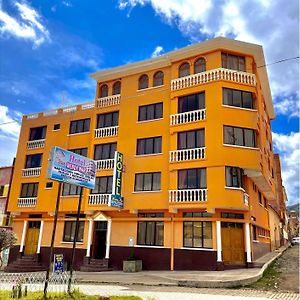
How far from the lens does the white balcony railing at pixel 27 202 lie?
27812 millimetres

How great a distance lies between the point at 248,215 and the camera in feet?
68.9

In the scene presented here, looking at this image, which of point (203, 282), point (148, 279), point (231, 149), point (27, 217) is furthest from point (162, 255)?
point (27, 217)

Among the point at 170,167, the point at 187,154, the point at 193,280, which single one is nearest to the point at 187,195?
the point at 170,167

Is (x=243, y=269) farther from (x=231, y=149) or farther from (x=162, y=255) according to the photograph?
(x=231, y=149)

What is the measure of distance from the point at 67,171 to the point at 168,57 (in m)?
14.9

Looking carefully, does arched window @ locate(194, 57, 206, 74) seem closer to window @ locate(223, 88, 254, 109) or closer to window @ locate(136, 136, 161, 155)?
window @ locate(223, 88, 254, 109)

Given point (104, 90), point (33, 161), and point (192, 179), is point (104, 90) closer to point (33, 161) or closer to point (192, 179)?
point (33, 161)

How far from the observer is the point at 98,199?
24016mm

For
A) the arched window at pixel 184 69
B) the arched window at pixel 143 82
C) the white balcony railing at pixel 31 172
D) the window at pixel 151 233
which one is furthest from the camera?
the white balcony railing at pixel 31 172

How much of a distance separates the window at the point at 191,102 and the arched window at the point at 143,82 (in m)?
3.84

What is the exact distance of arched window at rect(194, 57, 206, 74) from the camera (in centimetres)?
2315

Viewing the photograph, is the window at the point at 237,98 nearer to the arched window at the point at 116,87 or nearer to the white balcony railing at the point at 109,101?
the white balcony railing at the point at 109,101

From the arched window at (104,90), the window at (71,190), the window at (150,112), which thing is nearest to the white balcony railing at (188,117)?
the window at (150,112)

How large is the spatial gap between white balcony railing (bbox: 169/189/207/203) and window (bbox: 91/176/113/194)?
18.3 feet
